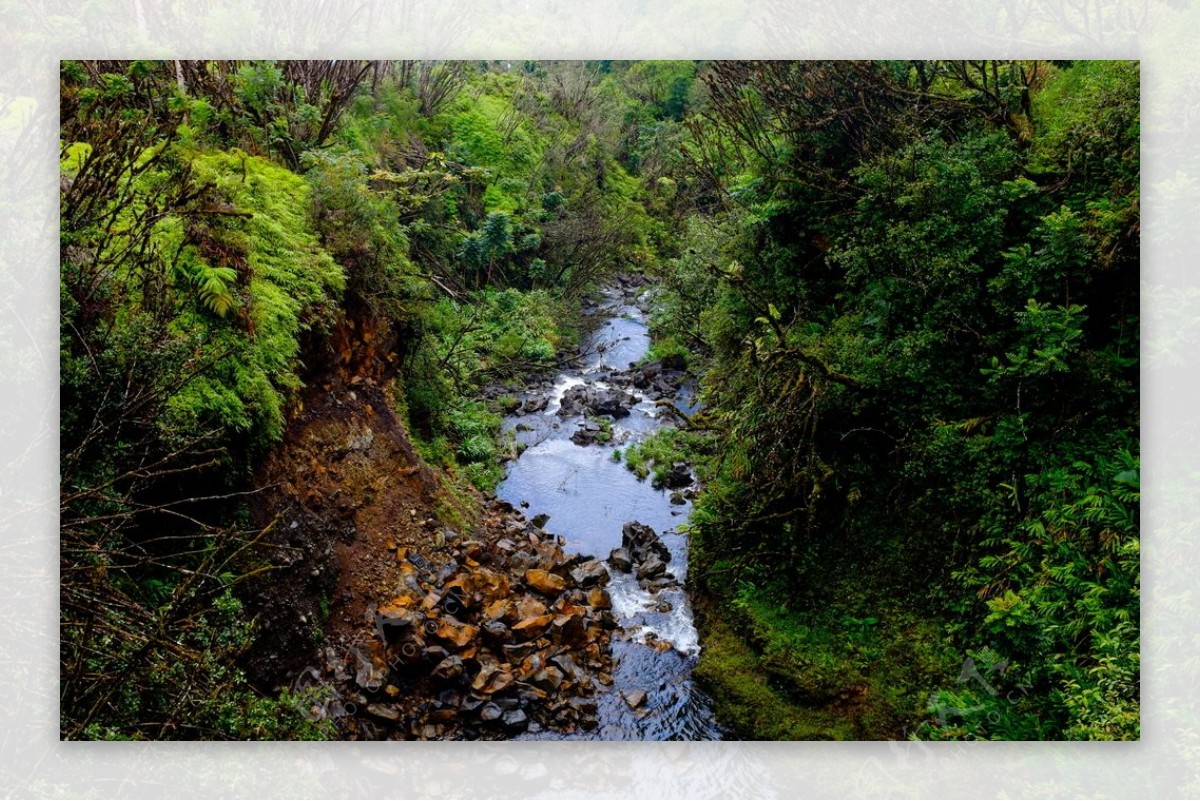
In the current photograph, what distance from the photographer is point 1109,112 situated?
4.40 metres

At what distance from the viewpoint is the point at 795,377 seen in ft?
18.4

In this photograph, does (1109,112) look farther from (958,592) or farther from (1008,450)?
(958,592)

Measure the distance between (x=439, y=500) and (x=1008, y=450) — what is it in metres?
4.73

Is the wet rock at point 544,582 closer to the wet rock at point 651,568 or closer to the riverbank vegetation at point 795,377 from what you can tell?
the wet rock at point 651,568

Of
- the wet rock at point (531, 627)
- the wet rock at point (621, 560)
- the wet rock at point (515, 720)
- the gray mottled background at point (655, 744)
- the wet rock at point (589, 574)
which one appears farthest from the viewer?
the wet rock at point (621, 560)

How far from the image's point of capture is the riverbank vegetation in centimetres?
366

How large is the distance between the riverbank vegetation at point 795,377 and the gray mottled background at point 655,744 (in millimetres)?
147

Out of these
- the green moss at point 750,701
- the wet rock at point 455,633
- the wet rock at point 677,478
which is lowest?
the green moss at point 750,701

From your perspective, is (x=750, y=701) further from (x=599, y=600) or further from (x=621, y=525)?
(x=621, y=525)

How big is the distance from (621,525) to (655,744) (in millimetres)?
4072

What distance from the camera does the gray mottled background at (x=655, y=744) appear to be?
142 inches

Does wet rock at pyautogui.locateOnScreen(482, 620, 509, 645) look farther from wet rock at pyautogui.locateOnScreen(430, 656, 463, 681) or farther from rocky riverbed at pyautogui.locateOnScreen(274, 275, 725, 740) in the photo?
wet rock at pyautogui.locateOnScreen(430, 656, 463, 681)

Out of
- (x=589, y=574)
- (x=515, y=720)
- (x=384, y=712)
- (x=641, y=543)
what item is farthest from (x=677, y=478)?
(x=384, y=712)

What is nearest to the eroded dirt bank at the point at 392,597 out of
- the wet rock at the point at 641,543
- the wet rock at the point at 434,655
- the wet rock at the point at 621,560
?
the wet rock at the point at 434,655
